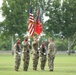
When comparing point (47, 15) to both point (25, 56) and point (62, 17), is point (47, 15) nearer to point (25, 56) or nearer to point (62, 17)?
point (62, 17)

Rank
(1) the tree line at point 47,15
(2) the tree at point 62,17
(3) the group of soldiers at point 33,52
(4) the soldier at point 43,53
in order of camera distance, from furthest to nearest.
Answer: (2) the tree at point 62,17 < (1) the tree line at point 47,15 < (4) the soldier at point 43,53 < (3) the group of soldiers at point 33,52

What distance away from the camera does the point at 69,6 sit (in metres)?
94.0

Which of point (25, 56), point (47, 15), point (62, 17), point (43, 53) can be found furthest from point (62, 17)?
point (25, 56)

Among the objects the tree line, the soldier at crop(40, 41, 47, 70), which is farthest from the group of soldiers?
the tree line

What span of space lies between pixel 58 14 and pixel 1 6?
451 inches

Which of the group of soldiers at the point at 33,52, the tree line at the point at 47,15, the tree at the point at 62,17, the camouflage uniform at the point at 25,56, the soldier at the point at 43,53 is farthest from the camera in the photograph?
the tree at the point at 62,17

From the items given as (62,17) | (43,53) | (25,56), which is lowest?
(25,56)

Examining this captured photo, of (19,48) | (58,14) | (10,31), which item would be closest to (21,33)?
(10,31)

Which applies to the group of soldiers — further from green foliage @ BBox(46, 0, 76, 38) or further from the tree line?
green foliage @ BBox(46, 0, 76, 38)

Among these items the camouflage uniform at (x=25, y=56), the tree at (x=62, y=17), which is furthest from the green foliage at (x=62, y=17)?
the camouflage uniform at (x=25, y=56)

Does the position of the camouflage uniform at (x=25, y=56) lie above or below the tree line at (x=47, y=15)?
below

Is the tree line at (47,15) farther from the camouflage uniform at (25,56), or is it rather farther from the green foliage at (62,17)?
the camouflage uniform at (25,56)

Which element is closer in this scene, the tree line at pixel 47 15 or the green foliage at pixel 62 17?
the tree line at pixel 47 15

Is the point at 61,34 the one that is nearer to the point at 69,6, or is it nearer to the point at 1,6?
the point at 69,6
